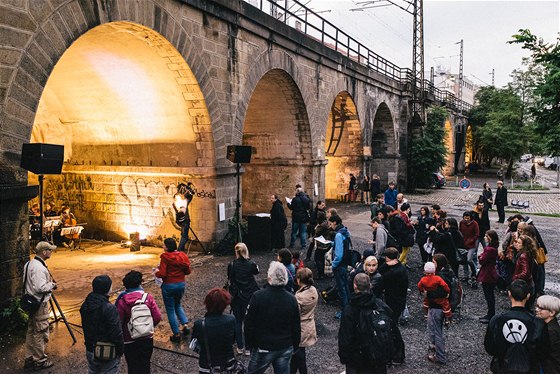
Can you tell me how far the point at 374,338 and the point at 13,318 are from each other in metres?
5.24

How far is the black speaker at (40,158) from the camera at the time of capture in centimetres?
612

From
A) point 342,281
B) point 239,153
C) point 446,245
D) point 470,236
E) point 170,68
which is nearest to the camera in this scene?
point 342,281

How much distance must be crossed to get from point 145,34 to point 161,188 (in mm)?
4225

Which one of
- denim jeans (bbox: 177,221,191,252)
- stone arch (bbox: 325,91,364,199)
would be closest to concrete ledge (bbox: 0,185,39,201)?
denim jeans (bbox: 177,221,191,252)

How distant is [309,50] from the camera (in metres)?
16.1

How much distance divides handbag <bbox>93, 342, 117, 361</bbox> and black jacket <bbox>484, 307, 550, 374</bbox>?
3571 millimetres

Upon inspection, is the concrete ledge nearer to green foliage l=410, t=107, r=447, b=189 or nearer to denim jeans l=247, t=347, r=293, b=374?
denim jeans l=247, t=347, r=293, b=374

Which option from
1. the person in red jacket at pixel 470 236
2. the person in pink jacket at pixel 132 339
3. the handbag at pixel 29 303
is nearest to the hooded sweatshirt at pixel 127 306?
the person in pink jacket at pixel 132 339

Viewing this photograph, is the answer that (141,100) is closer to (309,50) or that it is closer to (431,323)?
(309,50)

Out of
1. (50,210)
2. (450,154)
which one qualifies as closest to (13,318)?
(50,210)

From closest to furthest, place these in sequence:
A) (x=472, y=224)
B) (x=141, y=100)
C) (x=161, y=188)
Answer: (x=472, y=224) → (x=141, y=100) → (x=161, y=188)

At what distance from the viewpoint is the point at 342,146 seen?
23.6 metres

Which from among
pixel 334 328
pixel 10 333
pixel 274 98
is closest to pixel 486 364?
pixel 334 328

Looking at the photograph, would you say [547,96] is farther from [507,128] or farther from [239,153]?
[507,128]
